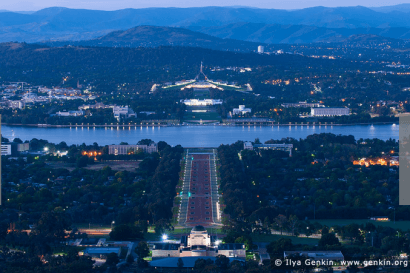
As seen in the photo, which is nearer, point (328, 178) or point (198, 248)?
point (198, 248)

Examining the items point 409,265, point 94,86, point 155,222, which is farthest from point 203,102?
point 409,265

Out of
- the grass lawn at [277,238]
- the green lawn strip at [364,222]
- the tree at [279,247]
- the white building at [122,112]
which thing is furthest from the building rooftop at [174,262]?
the white building at [122,112]

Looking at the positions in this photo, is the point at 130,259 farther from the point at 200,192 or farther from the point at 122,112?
the point at 122,112

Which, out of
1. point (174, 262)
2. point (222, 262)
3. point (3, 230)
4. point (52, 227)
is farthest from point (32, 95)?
point (222, 262)

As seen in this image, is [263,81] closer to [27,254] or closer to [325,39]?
[27,254]

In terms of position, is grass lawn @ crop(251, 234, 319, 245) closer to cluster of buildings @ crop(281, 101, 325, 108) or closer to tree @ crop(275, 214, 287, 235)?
tree @ crop(275, 214, 287, 235)

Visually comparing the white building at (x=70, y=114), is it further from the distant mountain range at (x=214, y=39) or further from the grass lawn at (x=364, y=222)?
the distant mountain range at (x=214, y=39)

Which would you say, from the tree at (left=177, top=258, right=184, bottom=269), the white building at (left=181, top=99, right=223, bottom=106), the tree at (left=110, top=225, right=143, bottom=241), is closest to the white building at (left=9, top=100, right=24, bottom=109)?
the white building at (left=181, top=99, right=223, bottom=106)

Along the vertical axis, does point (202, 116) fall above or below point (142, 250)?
above
